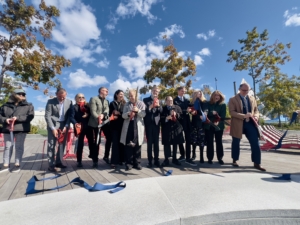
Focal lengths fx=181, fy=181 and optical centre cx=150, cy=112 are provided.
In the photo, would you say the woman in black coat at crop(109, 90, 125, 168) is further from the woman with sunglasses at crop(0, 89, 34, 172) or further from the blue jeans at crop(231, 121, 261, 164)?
the blue jeans at crop(231, 121, 261, 164)

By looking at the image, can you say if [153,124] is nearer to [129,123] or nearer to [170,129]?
[170,129]

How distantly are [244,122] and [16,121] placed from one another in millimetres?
5254

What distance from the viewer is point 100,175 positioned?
12.0 feet

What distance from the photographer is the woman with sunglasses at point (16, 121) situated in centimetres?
401

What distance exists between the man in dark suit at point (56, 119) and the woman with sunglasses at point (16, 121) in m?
0.58

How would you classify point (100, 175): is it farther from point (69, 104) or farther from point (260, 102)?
point (260, 102)

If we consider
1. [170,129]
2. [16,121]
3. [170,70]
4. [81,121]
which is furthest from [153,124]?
[170,70]

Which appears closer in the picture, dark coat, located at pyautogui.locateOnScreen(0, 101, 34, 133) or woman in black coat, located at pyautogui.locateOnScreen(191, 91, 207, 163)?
dark coat, located at pyautogui.locateOnScreen(0, 101, 34, 133)

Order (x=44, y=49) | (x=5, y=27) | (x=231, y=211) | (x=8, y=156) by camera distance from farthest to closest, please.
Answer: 1. (x=44, y=49)
2. (x=5, y=27)
3. (x=8, y=156)
4. (x=231, y=211)

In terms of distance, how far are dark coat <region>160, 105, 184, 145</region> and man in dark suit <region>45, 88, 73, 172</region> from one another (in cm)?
226

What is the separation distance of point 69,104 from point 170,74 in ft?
27.4

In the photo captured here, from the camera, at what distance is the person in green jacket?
462 cm

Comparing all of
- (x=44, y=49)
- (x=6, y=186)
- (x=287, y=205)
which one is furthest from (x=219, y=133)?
(x=44, y=49)

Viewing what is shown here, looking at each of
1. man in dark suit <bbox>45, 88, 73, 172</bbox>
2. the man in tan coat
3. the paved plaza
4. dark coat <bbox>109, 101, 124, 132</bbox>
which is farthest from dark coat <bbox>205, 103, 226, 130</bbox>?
man in dark suit <bbox>45, 88, 73, 172</bbox>
